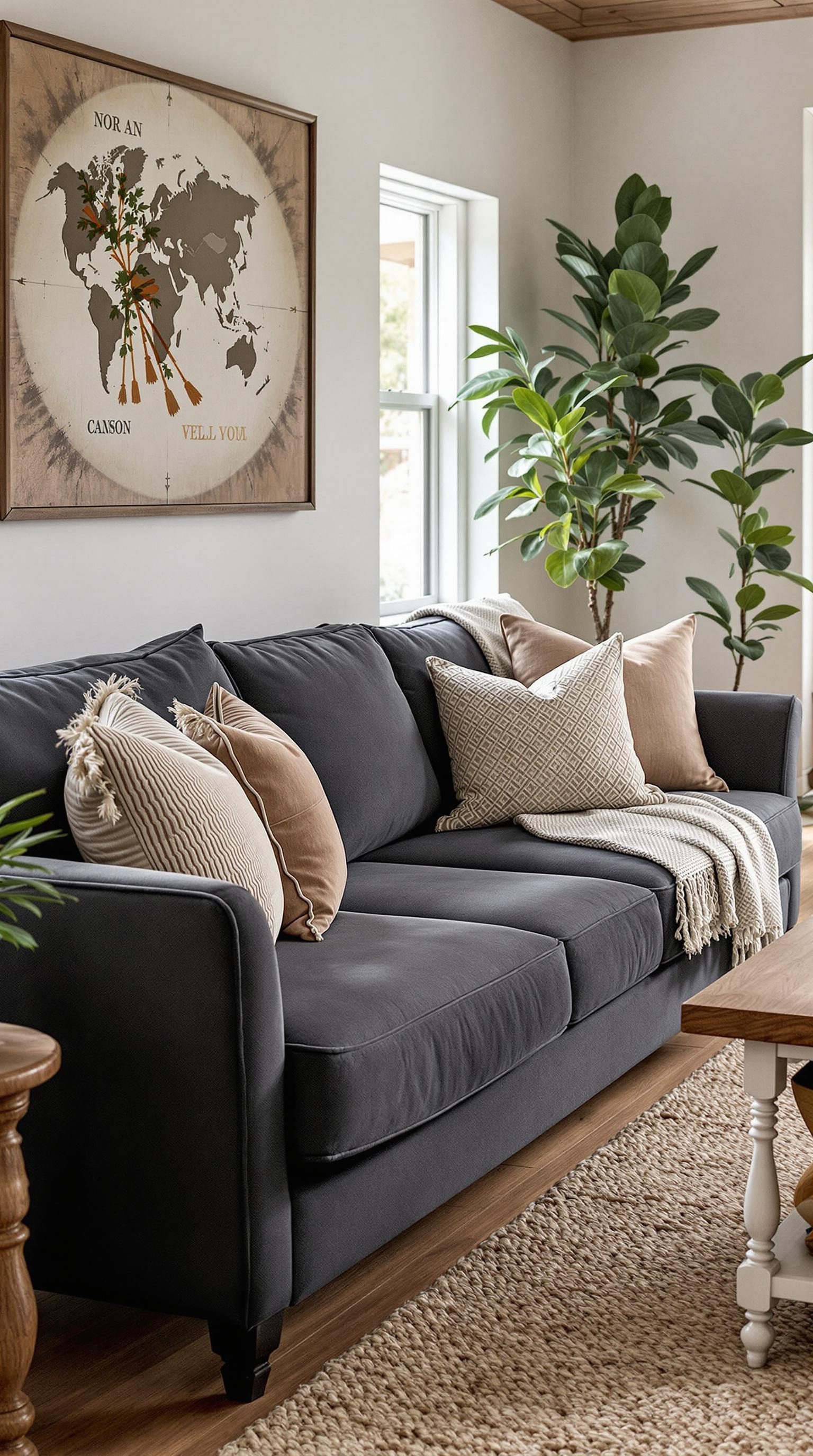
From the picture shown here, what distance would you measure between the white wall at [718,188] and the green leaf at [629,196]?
45cm

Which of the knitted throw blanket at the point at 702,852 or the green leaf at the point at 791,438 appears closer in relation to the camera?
the knitted throw blanket at the point at 702,852

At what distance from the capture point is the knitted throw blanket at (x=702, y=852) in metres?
3.23

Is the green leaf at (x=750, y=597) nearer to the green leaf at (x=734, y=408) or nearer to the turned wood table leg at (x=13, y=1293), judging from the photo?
the green leaf at (x=734, y=408)

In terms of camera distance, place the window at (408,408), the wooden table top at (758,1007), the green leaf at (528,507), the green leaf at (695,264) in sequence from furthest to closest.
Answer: the green leaf at (695,264) < the green leaf at (528,507) < the window at (408,408) < the wooden table top at (758,1007)

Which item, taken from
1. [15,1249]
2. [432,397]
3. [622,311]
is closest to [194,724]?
[15,1249]

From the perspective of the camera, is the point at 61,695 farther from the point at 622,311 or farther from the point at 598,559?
the point at 622,311

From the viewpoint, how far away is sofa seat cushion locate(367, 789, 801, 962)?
315 cm

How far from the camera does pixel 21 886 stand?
198cm

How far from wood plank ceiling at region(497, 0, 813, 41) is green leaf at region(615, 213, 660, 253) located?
73 centimetres

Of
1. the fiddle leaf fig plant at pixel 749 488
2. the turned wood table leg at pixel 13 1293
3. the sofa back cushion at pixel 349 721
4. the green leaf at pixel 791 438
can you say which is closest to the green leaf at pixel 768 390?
the fiddle leaf fig plant at pixel 749 488

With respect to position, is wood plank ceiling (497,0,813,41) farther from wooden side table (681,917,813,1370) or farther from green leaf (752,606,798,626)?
wooden side table (681,917,813,1370)

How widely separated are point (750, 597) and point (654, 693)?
1478 millimetres

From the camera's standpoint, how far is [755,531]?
5.18m

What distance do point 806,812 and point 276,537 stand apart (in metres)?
2.57
